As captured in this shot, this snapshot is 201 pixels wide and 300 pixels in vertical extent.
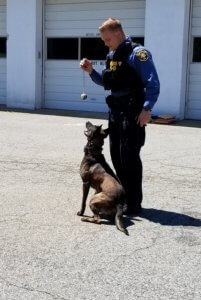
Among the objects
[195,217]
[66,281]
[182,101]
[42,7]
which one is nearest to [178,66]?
[182,101]

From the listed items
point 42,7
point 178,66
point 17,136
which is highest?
point 42,7

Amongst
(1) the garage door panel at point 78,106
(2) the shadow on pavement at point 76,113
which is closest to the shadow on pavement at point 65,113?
(2) the shadow on pavement at point 76,113

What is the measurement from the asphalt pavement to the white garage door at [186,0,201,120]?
18.0 feet

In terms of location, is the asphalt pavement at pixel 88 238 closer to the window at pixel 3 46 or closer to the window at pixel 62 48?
the window at pixel 62 48

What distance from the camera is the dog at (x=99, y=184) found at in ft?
16.5

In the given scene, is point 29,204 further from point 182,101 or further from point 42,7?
point 42,7

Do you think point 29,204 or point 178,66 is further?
point 178,66

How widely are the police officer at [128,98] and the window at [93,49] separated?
9841 millimetres

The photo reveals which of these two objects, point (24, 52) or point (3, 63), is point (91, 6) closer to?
point (24, 52)

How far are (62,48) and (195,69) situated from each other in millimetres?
4356

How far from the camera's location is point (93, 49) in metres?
15.4

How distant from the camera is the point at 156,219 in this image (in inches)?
211

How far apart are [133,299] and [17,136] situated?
7.73 m

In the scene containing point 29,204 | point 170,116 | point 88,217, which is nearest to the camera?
point 88,217
